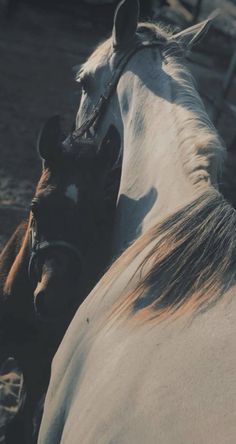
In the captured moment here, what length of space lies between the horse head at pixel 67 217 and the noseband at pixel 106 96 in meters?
0.12

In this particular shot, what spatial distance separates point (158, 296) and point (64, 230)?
75 centimetres

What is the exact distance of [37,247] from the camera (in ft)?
8.91

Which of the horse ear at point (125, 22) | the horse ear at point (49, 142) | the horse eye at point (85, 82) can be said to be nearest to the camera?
the horse ear at point (49, 142)

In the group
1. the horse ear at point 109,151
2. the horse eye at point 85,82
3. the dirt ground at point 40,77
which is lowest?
the dirt ground at point 40,77

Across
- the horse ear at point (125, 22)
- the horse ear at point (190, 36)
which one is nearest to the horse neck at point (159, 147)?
the horse ear at point (125, 22)

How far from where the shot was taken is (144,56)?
2.85 metres

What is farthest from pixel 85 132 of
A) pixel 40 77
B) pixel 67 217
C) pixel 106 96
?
pixel 40 77

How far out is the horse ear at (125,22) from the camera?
2.83m

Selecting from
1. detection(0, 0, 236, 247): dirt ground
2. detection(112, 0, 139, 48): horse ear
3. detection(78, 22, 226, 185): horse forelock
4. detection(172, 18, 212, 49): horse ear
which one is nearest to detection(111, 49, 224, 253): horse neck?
detection(78, 22, 226, 185): horse forelock

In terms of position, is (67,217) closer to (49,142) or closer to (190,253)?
(49,142)

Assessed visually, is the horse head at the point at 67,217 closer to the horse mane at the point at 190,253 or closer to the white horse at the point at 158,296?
the white horse at the point at 158,296

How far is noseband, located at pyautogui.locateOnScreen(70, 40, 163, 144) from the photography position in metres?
2.87

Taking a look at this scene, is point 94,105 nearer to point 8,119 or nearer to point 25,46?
point 8,119

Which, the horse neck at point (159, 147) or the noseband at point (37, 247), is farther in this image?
the noseband at point (37, 247)
